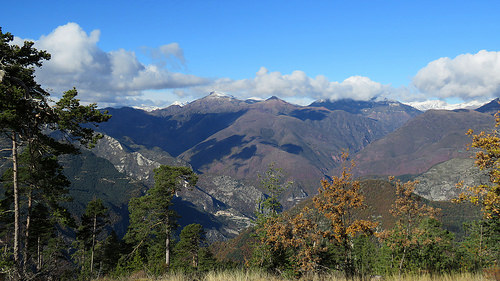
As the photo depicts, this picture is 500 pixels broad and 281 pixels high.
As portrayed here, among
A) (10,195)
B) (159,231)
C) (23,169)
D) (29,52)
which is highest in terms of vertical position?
(29,52)

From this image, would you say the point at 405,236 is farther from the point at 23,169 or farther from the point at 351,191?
the point at 23,169

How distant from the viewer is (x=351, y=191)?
17969 mm

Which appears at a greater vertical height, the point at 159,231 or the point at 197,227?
the point at 159,231

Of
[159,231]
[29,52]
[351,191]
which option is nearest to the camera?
[351,191]

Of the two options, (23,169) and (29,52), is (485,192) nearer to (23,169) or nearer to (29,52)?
(29,52)

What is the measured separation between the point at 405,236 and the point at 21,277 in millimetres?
19118

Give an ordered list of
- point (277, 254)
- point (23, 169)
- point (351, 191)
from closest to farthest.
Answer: point (351, 191)
point (277, 254)
point (23, 169)

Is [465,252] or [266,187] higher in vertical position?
[266,187]

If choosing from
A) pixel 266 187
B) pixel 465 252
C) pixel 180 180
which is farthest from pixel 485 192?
pixel 465 252

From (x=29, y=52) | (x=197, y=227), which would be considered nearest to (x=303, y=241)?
(x=29, y=52)

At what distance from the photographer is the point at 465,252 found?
48125mm

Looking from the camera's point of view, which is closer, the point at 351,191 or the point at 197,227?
the point at 351,191

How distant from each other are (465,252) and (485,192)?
4313cm

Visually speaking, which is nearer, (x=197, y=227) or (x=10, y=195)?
(x=10, y=195)
